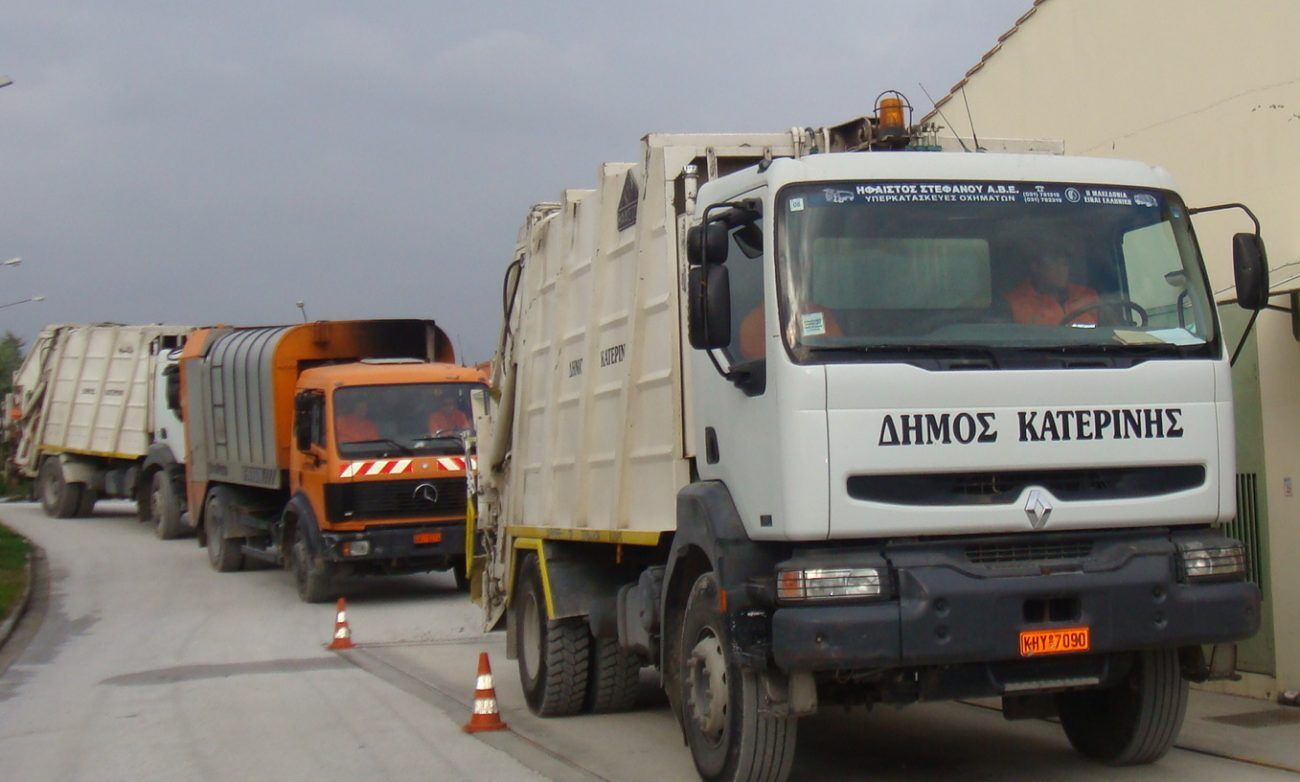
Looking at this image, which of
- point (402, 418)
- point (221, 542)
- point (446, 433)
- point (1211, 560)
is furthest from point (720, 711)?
point (221, 542)

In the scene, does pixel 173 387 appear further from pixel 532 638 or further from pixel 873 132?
pixel 873 132

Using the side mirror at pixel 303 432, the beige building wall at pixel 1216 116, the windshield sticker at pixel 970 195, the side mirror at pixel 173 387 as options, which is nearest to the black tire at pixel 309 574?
the side mirror at pixel 303 432

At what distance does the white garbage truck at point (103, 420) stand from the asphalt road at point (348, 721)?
7.01 meters

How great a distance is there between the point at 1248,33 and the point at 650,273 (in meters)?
4.30

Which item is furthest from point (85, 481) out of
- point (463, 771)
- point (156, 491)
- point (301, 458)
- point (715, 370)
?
point (715, 370)

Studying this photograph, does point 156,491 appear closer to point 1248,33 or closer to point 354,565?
point 354,565

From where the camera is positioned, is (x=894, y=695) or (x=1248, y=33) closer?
(x=894, y=695)

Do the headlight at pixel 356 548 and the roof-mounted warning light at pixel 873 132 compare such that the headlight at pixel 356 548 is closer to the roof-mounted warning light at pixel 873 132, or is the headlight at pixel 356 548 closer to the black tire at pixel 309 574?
the black tire at pixel 309 574

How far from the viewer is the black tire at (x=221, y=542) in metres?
20.3

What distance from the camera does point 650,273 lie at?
7.86 m

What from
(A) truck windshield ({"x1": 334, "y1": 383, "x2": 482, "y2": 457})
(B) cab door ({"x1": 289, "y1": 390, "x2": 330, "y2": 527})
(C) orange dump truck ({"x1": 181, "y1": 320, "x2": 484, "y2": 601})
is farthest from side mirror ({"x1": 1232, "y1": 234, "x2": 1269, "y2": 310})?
(B) cab door ({"x1": 289, "y1": 390, "x2": 330, "y2": 527})

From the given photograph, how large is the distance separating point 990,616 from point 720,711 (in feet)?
4.56

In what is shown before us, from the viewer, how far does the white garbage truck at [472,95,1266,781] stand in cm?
604

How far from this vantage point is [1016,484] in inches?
245
